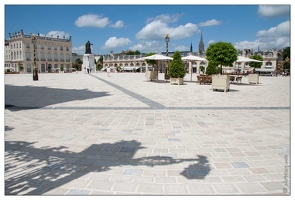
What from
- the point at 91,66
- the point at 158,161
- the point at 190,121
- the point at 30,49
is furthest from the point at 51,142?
the point at 30,49

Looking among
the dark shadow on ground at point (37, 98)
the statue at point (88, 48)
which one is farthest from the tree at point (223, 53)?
the statue at point (88, 48)

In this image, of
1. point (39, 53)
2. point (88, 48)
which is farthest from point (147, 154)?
point (39, 53)

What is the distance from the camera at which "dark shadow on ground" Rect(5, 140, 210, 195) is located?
266cm

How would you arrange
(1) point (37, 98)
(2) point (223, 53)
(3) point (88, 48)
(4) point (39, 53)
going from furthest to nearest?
(4) point (39, 53)
(3) point (88, 48)
(2) point (223, 53)
(1) point (37, 98)

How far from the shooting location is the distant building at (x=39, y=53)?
65000 millimetres

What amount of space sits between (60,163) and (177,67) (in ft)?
46.0

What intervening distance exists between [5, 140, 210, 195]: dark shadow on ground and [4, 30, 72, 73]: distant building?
63.9m

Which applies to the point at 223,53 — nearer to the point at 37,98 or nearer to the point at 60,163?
the point at 37,98

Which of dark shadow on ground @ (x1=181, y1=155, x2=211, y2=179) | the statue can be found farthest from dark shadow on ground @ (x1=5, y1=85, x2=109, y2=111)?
the statue

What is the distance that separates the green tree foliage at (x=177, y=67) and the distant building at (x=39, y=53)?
5384cm

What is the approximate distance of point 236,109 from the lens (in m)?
7.30

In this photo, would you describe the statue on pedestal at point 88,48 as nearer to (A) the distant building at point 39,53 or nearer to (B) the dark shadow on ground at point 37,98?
(A) the distant building at point 39,53

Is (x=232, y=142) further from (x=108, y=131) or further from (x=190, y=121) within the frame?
(x=108, y=131)

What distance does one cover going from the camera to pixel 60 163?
3.22m
